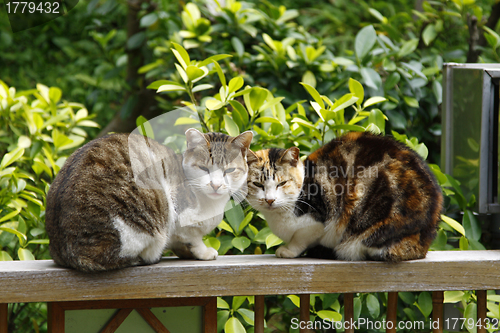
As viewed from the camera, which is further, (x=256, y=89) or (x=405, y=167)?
(x=256, y=89)

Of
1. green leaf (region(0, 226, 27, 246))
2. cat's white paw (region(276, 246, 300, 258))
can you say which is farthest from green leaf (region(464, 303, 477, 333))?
green leaf (region(0, 226, 27, 246))

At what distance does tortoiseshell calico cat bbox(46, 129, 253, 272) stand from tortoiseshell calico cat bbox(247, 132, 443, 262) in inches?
5.2

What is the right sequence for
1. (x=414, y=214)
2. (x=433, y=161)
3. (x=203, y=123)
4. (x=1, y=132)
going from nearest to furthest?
(x=414, y=214)
(x=203, y=123)
(x=1, y=132)
(x=433, y=161)

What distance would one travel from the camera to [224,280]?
127cm

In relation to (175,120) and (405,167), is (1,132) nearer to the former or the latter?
(175,120)

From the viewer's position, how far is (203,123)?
1.72 m

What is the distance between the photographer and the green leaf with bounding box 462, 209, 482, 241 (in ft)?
5.68

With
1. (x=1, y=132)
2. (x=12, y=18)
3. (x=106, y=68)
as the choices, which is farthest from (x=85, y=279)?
(x=106, y=68)

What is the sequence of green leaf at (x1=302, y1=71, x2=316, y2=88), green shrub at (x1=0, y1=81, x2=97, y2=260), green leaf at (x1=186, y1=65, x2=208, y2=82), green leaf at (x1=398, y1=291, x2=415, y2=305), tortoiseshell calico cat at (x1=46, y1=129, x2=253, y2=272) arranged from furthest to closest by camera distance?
green leaf at (x1=302, y1=71, x2=316, y2=88)
green leaf at (x1=398, y1=291, x2=415, y2=305)
green shrub at (x1=0, y1=81, x2=97, y2=260)
green leaf at (x1=186, y1=65, x2=208, y2=82)
tortoiseshell calico cat at (x1=46, y1=129, x2=253, y2=272)

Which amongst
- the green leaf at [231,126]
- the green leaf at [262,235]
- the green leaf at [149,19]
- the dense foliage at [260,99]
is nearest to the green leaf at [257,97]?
the dense foliage at [260,99]

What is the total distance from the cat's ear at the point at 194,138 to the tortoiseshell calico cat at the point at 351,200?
0.18 meters

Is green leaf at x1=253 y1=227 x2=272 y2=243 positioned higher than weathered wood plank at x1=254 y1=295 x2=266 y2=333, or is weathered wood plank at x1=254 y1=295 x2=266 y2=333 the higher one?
green leaf at x1=253 y1=227 x2=272 y2=243

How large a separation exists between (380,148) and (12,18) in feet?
4.87

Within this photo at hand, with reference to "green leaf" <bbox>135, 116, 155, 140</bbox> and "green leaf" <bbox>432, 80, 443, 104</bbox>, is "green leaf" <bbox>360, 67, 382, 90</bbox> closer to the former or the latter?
"green leaf" <bbox>432, 80, 443, 104</bbox>
